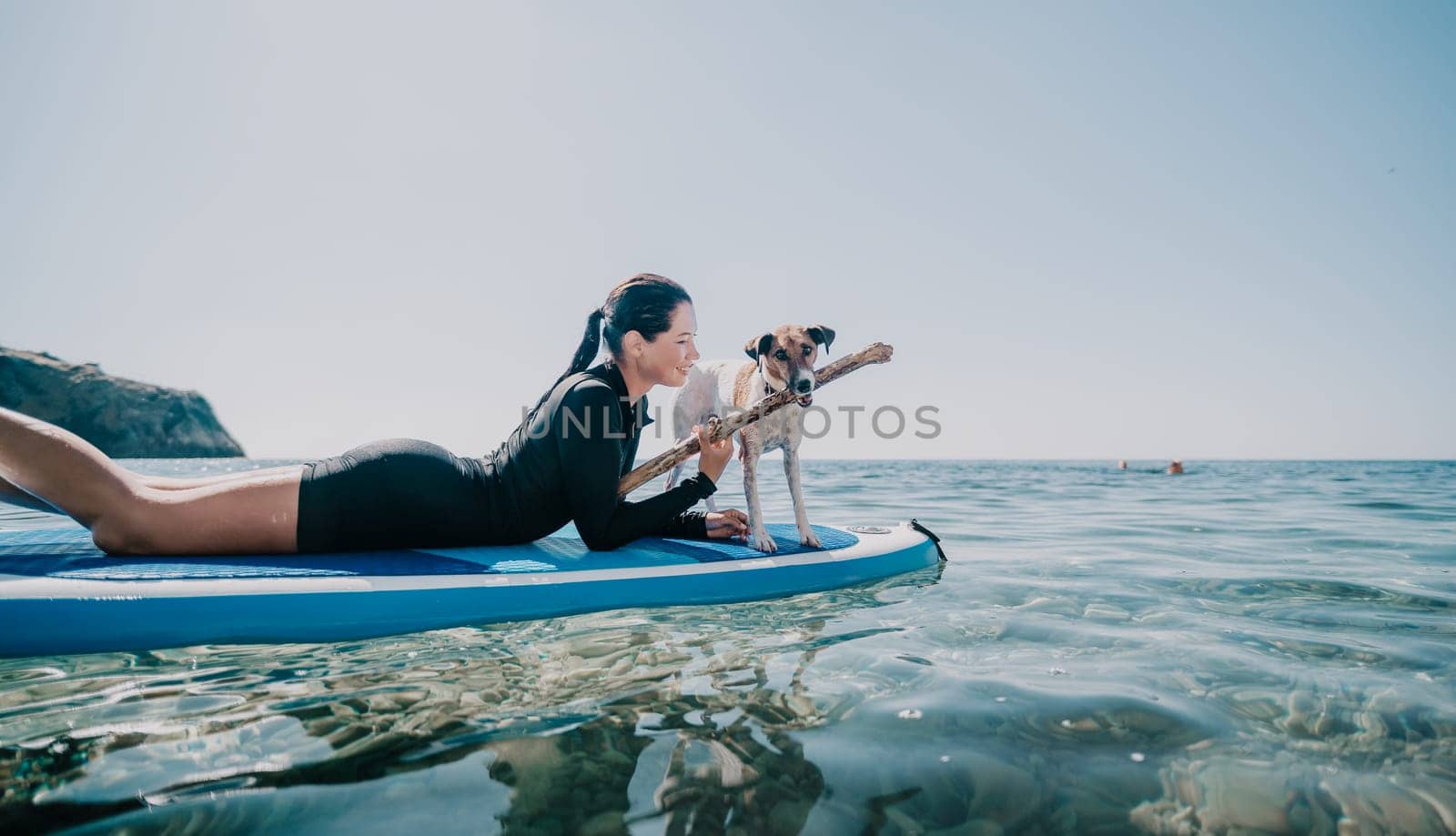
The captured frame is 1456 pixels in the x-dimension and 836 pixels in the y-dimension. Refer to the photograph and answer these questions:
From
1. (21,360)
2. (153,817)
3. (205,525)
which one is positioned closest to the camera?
(153,817)

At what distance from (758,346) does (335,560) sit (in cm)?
284

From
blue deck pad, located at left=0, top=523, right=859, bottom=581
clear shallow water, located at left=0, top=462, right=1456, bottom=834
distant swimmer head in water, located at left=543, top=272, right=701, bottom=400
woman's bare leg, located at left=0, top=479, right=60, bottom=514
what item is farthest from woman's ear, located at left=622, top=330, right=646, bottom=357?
woman's bare leg, located at left=0, top=479, right=60, bottom=514

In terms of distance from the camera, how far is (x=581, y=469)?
3.36m

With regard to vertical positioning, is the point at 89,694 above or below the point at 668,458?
below

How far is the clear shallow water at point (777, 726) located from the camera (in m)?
1.67

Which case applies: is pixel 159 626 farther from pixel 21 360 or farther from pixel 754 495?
pixel 21 360

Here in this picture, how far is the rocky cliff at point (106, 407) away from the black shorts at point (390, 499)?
314 ft

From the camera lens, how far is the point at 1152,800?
1755 millimetres

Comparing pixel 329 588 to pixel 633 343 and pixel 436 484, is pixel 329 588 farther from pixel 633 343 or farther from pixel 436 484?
pixel 633 343

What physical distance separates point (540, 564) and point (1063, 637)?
2.62 metres

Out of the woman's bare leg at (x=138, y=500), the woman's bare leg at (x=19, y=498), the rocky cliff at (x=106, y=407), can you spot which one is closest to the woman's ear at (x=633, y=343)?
the woman's bare leg at (x=138, y=500)

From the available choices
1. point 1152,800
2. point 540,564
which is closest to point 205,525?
point 540,564

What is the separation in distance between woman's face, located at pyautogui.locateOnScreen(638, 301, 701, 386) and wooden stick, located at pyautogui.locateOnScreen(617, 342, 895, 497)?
1.24 ft

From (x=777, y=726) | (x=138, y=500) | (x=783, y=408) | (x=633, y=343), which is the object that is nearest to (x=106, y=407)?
(x=138, y=500)
